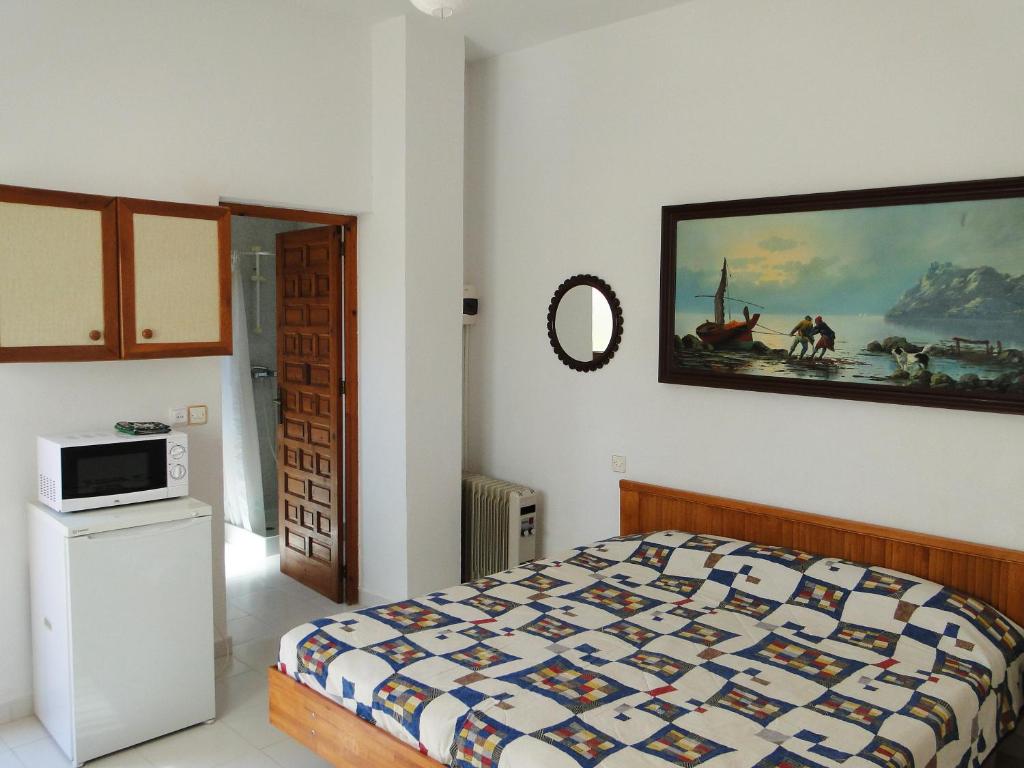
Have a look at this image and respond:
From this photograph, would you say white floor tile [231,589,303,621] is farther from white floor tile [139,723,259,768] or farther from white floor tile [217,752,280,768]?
white floor tile [217,752,280,768]

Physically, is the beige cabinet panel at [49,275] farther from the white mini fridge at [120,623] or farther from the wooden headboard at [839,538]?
the wooden headboard at [839,538]

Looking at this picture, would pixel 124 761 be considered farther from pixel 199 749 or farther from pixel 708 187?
pixel 708 187

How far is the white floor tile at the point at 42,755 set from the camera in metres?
2.83

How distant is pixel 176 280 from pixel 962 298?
9.58 feet

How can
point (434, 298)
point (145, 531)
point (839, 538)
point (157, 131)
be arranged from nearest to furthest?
point (145, 531) < point (839, 538) < point (157, 131) < point (434, 298)

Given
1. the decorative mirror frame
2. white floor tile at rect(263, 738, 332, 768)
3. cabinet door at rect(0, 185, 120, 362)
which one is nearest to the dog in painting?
the decorative mirror frame

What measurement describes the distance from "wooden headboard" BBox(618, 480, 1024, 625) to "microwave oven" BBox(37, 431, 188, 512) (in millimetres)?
2019

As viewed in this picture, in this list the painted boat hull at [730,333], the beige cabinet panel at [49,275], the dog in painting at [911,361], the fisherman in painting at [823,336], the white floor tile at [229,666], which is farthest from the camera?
the white floor tile at [229,666]

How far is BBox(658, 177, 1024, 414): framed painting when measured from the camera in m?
2.79

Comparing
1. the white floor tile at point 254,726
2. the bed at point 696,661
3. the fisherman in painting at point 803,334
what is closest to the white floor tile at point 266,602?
the white floor tile at point 254,726

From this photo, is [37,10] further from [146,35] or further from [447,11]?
[447,11]

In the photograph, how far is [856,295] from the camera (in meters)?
3.12

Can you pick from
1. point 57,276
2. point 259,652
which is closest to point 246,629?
point 259,652

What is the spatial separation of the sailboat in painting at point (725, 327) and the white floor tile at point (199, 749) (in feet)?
8.13
